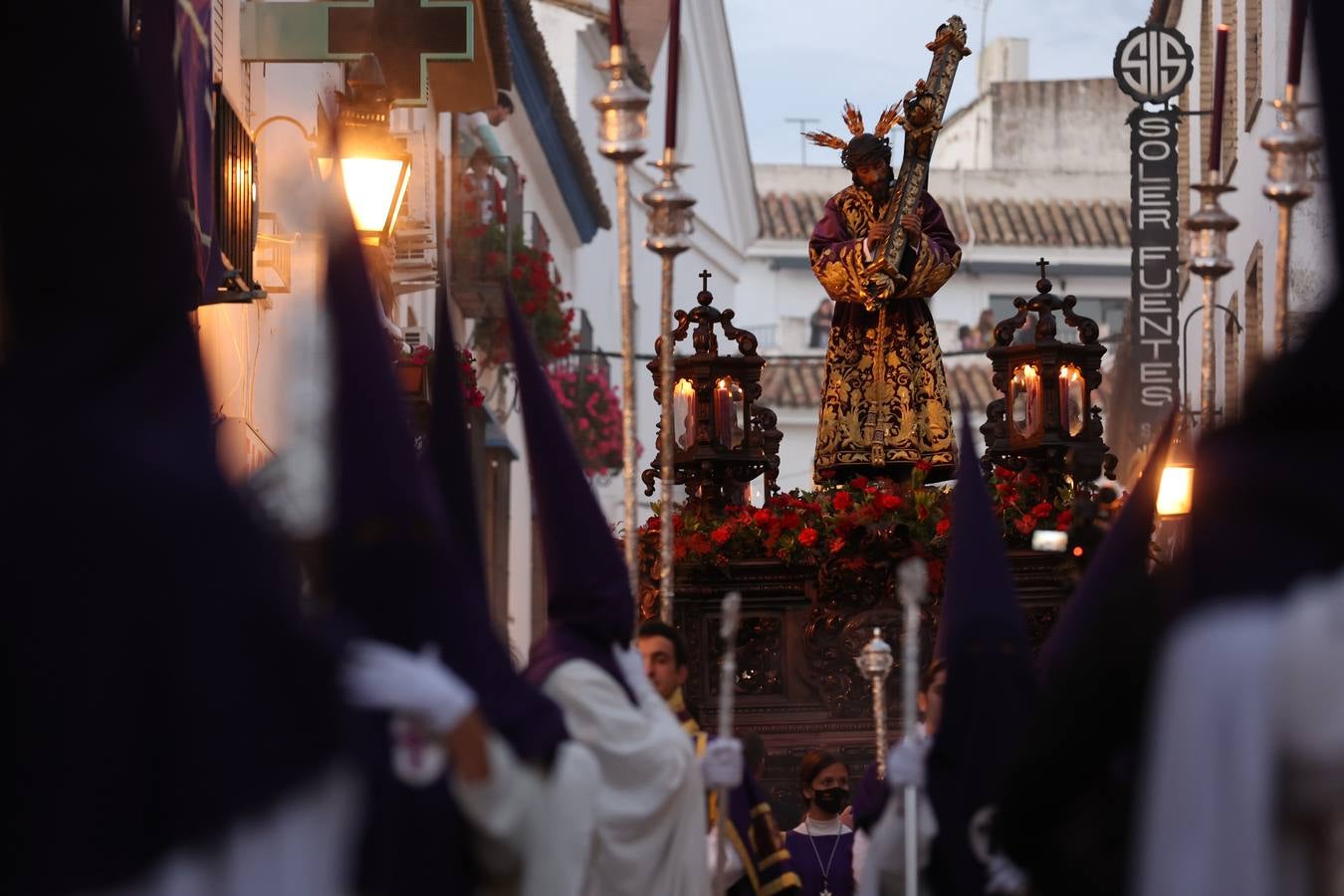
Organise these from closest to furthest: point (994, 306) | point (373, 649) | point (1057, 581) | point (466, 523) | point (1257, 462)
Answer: point (1257, 462) → point (373, 649) → point (466, 523) → point (1057, 581) → point (994, 306)

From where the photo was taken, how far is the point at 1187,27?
2678 cm

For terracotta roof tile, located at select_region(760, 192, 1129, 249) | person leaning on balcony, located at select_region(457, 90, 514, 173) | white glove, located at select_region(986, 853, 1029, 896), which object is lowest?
white glove, located at select_region(986, 853, 1029, 896)

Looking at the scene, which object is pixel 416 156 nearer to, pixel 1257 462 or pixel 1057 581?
pixel 1057 581

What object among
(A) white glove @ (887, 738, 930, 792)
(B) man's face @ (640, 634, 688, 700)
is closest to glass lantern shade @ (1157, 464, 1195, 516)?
(B) man's face @ (640, 634, 688, 700)

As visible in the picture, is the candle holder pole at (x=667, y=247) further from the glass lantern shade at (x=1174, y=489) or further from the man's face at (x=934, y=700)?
the glass lantern shade at (x=1174, y=489)

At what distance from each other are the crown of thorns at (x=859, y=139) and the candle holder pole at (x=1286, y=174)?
416 cm

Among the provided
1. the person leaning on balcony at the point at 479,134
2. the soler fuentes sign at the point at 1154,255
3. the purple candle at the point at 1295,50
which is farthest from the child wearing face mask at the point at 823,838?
the soler fuentes sign at the point at 1154,255

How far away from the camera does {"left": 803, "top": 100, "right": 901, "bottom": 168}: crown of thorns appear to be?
1120 cm

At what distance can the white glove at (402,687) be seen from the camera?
441cm

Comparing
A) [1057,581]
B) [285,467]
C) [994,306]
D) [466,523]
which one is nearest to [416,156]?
[1057,581]

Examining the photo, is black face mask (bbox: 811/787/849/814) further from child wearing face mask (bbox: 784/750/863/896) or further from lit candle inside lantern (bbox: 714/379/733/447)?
lit candle inside lantern (bbox: 714/379/733/447)

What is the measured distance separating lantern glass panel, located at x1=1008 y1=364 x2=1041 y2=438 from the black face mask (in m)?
2.65

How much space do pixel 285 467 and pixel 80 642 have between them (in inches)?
33.5

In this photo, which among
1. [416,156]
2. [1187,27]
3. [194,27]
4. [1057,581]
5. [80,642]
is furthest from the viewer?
[1187,27]
